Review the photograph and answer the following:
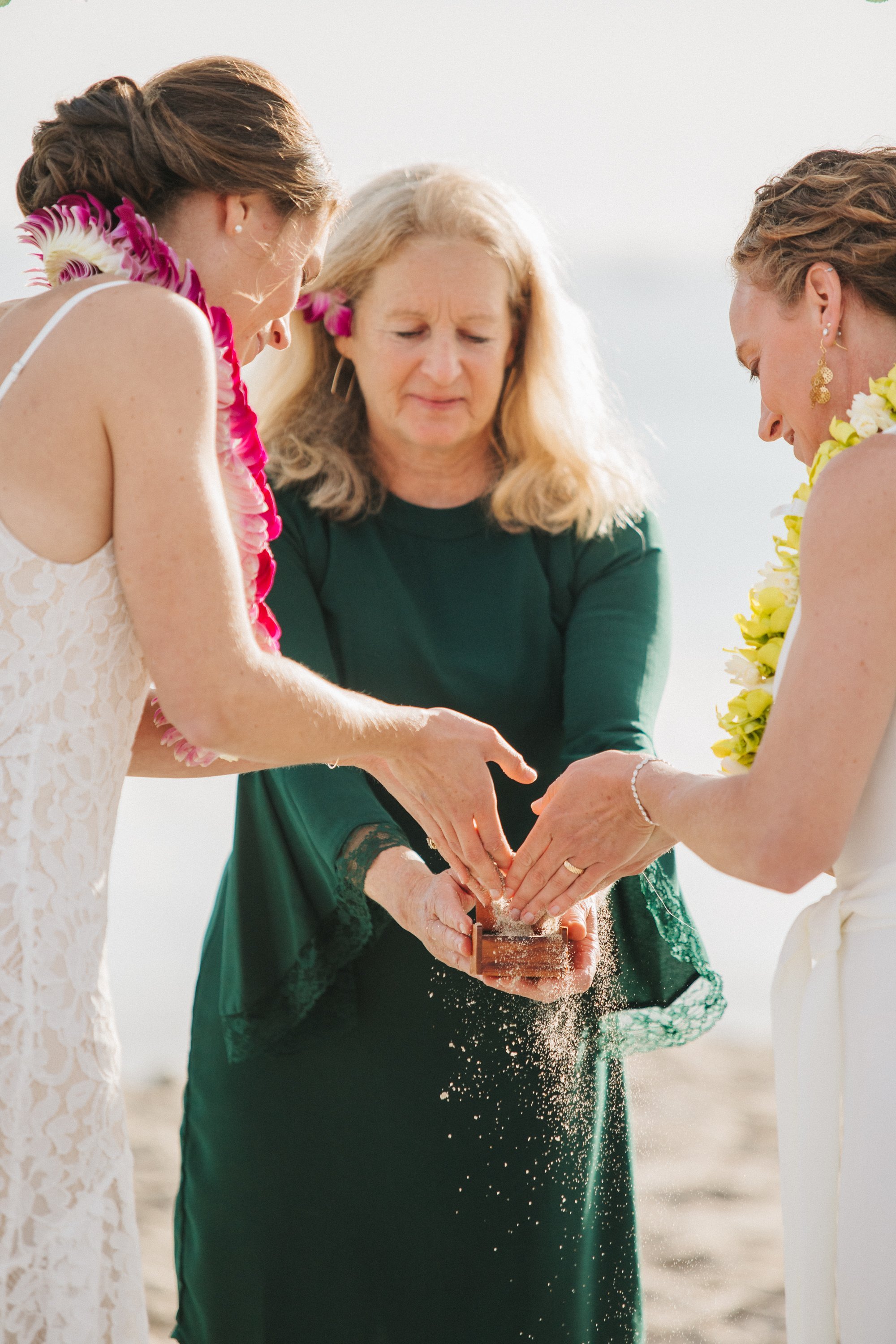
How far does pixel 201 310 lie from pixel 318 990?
142 cm

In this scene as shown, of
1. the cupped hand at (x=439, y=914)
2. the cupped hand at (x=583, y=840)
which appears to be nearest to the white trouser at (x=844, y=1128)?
the cupped hand at (x=583, y=840)

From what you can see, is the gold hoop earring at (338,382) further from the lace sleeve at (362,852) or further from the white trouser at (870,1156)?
the white trouser at (870,1156)

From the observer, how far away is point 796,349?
2.16 meters

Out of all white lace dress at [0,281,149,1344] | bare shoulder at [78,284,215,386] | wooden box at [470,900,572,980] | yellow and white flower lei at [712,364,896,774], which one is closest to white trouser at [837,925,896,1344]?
yellow and white flower lei at [712,364,896,774]

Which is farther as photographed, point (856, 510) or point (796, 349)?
point (796, 349)

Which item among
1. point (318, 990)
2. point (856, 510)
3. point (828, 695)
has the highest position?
point (856, 510)

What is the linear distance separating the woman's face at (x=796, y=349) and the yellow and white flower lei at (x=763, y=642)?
0.05 meters

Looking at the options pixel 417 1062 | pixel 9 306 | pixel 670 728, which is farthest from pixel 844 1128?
pixel 670 728

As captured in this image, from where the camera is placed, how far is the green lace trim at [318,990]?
8.96ft

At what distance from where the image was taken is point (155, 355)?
172 centimetres

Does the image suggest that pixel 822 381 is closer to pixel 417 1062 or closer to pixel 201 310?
pixel 201 310

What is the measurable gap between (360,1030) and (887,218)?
6.02ft

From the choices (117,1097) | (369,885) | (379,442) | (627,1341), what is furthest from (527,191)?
(627,1341)

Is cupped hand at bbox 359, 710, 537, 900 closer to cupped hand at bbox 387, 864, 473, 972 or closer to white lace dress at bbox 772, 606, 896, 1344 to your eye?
cupped hand at bbox 387, 864, 473, 972
